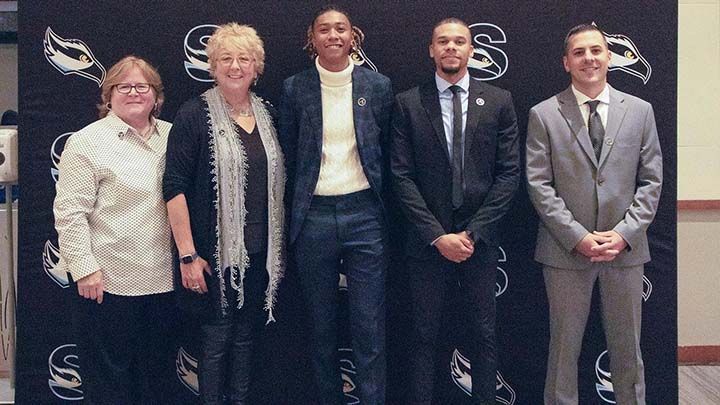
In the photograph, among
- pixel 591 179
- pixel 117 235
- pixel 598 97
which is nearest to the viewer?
pixel 117 235

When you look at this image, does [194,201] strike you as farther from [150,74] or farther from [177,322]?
[177,322]

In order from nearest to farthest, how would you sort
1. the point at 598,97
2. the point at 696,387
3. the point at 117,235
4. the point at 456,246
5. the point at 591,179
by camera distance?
1. the point at 117,235
2. the point at 456,246
3. the point at 591,179
4. the point at 598,97
5. the point at 696,387

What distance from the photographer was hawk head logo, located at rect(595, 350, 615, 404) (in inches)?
138

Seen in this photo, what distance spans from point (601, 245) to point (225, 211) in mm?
1549

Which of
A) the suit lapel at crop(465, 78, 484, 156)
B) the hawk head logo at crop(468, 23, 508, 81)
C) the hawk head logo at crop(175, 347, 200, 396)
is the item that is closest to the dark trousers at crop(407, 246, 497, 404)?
the suit lapel at crop(465, 78, 484, 156)

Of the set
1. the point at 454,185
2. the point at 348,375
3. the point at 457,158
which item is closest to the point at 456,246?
the point at 454,185

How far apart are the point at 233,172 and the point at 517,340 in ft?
5.64

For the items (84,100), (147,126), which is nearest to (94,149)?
(147,126)

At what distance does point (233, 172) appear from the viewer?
108 inches

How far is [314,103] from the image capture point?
9.58ft

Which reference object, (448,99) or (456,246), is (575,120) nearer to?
(448,99)

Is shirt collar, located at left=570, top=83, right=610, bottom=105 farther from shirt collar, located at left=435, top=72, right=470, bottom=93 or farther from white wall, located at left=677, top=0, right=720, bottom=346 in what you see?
white wall, located at left=677, top=0, right=720, bottom=346

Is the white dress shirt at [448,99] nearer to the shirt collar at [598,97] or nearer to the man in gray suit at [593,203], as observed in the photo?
the man in gray suit at [593,203]

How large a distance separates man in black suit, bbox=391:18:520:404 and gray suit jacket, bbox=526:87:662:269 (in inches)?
5.9
